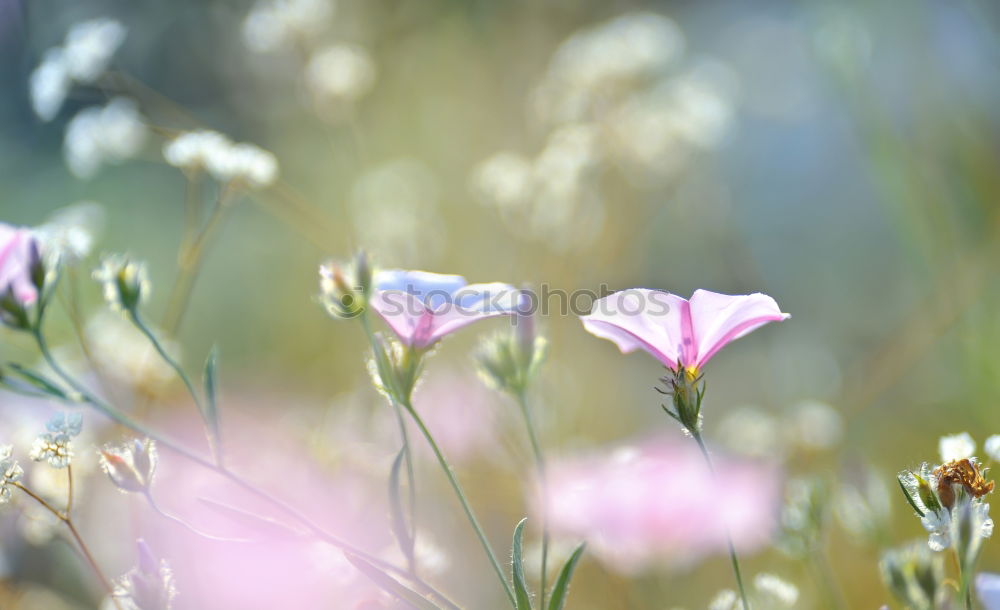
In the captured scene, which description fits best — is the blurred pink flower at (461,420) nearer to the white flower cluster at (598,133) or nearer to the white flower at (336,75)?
the white flower cluster at (598,133)

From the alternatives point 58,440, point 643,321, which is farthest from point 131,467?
point 643,321

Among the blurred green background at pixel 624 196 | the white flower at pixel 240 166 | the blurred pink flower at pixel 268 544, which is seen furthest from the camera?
the blurred green background at pixel 624 196

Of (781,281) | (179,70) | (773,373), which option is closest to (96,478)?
(773,373)

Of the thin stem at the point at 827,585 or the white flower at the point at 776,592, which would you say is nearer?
the white flower at the point at 776,592

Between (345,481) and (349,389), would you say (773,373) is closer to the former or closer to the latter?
(349,389)

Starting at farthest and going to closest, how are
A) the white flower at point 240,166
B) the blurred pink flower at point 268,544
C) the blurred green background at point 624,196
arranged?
1. the blurred green background at point 624,196
2. the white flower at point 240,166
3. the blurred pink flower at point 268,544

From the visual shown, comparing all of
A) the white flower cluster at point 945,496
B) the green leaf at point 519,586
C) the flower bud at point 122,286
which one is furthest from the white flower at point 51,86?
the white flower cluster at point 945,496

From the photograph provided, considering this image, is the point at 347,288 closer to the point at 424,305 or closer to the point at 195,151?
the point at 424,305

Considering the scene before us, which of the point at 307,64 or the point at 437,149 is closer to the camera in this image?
the point at 307,64
